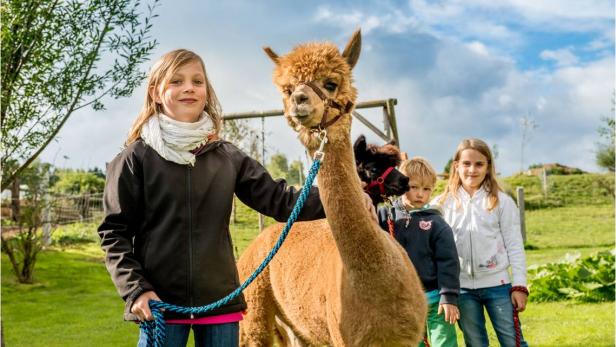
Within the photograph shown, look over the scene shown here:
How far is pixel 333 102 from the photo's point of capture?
11.0ft

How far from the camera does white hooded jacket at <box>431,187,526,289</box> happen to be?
15.9 feet

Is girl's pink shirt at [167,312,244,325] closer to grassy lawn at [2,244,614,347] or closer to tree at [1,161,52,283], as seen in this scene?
grassy lawn at [2,244,614,347]

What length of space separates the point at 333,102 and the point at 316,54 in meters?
0.29

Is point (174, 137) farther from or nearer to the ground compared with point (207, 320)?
farther from the ground

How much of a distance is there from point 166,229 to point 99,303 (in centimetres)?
1064

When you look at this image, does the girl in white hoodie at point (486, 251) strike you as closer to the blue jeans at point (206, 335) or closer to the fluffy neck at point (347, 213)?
the fluffy neck at point (347, 213)

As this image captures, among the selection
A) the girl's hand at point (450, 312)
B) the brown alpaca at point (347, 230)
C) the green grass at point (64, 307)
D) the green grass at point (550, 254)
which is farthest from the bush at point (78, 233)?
the brown alpaca at point (347, 230)

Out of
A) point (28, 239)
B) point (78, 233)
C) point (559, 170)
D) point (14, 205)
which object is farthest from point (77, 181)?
point (559, 170)

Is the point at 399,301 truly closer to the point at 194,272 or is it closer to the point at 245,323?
the point at 194,272

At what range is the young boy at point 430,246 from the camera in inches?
179

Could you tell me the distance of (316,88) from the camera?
10.9 feet

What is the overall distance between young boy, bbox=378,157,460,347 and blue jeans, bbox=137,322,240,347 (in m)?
1.94

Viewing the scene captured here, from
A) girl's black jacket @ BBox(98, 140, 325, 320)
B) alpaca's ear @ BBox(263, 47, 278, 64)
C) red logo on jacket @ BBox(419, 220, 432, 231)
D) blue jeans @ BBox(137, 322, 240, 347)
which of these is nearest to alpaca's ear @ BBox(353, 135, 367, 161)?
red logo on jacket @ BBox(419, 220, 432, 231)

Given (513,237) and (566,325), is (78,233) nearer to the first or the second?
(566,325)
